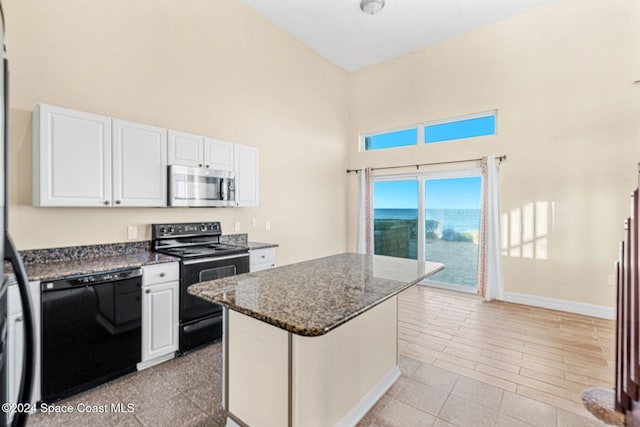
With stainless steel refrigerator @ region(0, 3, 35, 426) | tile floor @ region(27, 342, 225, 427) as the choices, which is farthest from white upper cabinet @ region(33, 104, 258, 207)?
stainless steel refrigerator @ region(0, 3, 35, 426)

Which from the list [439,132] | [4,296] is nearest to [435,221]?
[439,132]

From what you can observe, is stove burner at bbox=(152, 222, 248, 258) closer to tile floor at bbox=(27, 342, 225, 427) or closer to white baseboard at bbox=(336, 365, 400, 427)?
tile floor at bbox=(27, 342, 225, 427)

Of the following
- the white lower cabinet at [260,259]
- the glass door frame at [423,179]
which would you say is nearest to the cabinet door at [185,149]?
the white lower cabinet at [260,259]

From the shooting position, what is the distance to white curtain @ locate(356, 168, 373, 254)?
5543mm

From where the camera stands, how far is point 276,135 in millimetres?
A: 4418

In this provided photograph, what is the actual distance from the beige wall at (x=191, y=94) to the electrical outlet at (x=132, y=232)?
40 mm

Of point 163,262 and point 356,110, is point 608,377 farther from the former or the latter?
point 356,110

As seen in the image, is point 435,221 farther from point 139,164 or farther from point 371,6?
point 139,164

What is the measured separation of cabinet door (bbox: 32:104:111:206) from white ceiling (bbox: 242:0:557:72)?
2753mm

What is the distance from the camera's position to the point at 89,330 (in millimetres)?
2070

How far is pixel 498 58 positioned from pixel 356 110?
247cm

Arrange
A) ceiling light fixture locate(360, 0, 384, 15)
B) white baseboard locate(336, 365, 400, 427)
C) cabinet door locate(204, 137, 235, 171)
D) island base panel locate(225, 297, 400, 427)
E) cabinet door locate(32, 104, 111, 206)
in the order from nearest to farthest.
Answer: island base panel locate(225, 297, 400, 427), white baseboard locate(336, 365, 400, 427), cabinet door locate(32, 104, 111, 206), cabinet door locate(204, 137, 235, 171), ceiling light fixture locate(360, 0, 384, 15)

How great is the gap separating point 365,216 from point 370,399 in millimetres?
3825

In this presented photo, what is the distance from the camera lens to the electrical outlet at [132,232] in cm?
283
